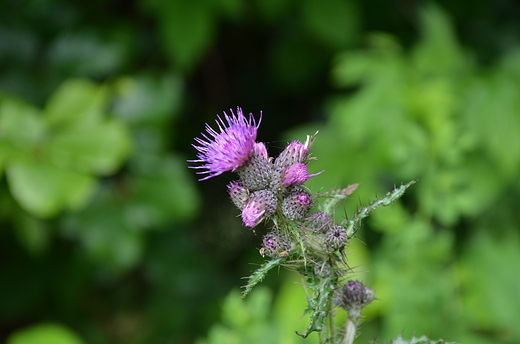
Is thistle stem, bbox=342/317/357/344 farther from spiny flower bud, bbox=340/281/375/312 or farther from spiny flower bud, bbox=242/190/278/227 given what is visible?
spiny flower bud, bbox=242/190/278/227

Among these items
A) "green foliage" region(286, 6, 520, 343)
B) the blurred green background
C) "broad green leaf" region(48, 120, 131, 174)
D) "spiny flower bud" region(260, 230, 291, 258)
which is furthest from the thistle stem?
"broad green leaf" region(48, 120, 131, 174)

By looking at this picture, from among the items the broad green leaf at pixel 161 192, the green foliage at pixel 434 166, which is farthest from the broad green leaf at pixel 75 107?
the green foliage at pixel 434 166

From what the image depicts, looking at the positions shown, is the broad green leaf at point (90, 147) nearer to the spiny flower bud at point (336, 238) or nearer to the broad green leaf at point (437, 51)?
the spiny flower bud at point (336, 238)

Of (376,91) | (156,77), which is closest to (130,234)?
(156,77)

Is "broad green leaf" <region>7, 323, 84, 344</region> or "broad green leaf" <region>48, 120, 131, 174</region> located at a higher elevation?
"broad green leaf" <region>48, 120, 131, 174</region>

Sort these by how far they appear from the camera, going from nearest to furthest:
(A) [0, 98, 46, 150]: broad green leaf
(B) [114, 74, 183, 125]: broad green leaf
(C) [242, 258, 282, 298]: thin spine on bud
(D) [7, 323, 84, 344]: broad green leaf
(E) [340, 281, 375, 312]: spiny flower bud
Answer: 1. (C) [242, 258, 282, 298]: thin spine on bud
2. (E) [340, 281, 375, 312]: spiny flower bud
3. (A) [0, 98, 46, 150]: broad green leaf
4. (D) [7, 323, 84, 344]: broad green leaf
5. (B) [114, 74, 183, 125]: broad green leaf

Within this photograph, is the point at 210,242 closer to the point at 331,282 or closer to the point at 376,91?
the point at 376,91
